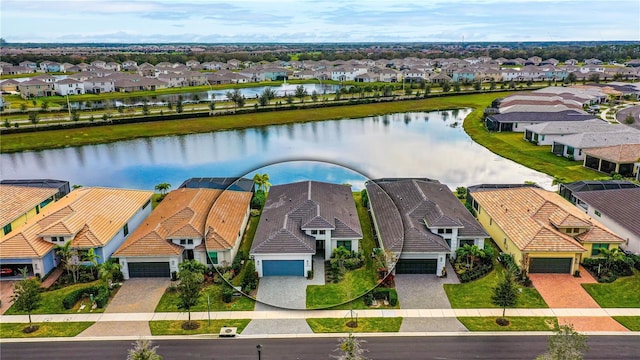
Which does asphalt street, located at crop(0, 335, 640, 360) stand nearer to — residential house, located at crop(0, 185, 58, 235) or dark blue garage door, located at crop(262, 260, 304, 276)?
dark blue garage door, located at crop(262, 260, 304, 276)

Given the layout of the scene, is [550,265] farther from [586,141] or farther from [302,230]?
[586,141]

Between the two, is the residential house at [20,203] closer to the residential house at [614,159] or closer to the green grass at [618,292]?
the green grass at [618,292]

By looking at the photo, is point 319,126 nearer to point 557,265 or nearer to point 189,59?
point 557,265

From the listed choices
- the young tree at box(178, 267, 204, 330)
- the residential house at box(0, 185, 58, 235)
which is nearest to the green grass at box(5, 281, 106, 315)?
the young tree at box(178, 267, 204, 330)

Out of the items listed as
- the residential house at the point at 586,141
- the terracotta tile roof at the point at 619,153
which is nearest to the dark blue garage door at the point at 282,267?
the terracotta tile roof at the point at 619,153

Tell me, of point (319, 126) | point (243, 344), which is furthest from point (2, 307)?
point (319, 126)
